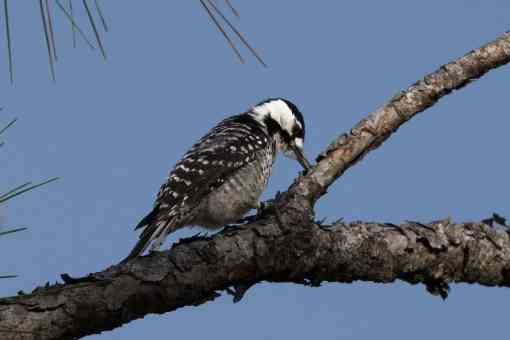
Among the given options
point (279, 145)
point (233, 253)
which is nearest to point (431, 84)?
point (233, 253)

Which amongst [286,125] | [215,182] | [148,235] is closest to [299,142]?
[286,125]

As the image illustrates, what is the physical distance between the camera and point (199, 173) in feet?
21.6

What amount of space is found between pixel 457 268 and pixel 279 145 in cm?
420

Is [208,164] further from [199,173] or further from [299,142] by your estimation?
[299,142]

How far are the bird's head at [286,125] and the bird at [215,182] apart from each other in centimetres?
31

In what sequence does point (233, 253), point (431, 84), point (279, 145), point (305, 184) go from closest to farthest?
point (233, 253)
point (305, 184)
point (431, 84)
point (279, 145)

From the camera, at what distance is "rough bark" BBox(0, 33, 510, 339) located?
308 cm

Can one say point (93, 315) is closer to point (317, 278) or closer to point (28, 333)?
point (28, 333)

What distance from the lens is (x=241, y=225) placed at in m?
3.90

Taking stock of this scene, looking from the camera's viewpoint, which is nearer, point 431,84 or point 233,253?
point 233,253

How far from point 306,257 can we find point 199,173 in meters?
2.92

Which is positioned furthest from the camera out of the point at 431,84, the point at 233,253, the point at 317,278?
the point at 431,84

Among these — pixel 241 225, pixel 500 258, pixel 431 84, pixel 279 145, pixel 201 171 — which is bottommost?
pixel 500 258

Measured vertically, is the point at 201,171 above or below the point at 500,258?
above
